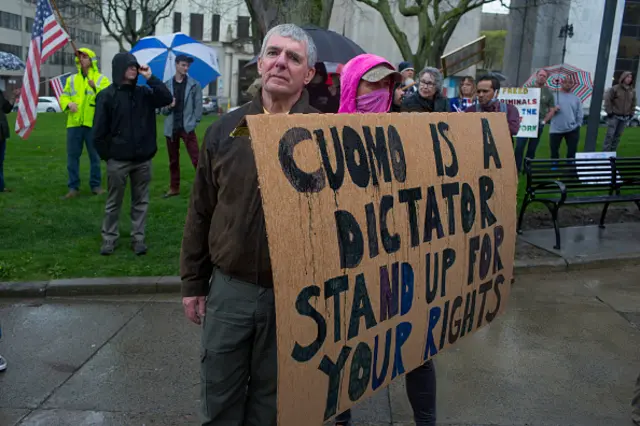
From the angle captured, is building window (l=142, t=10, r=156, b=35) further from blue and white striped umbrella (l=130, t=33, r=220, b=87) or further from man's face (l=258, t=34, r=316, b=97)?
man's face (l=258, t=34, r=316, b=97)

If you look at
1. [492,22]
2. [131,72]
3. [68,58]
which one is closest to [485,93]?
[131,72]

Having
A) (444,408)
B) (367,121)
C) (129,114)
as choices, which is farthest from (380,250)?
(129,114)

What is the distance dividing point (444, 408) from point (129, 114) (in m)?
3.84

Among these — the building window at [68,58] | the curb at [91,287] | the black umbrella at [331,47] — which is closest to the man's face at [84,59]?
the black umbrella at [331,47]

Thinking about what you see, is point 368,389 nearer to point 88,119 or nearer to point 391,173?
point 391,173

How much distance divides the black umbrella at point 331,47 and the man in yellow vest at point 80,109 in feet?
6.82

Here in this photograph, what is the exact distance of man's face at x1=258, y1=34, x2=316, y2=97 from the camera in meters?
2.25

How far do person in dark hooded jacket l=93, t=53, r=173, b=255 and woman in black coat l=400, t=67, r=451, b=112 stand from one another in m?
2.27

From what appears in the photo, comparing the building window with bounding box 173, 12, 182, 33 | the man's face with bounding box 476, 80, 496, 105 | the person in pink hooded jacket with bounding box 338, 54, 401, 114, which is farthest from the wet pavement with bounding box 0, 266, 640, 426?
the building window with bounding box 173, 12, 182, 33

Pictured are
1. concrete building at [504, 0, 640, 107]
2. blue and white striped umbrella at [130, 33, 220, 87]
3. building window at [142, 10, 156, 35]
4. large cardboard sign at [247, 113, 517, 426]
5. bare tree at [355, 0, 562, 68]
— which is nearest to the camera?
large cardboard sign at [247, 113, 517, 426]

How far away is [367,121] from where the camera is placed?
2.12 meters

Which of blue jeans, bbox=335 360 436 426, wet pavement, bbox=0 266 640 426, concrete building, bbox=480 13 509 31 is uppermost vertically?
concrete building, bbox=480 13 509 31

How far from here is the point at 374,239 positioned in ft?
6.81

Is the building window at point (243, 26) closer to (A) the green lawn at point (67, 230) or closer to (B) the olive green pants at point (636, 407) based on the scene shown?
(A) the green lawn at point (67, 230)
